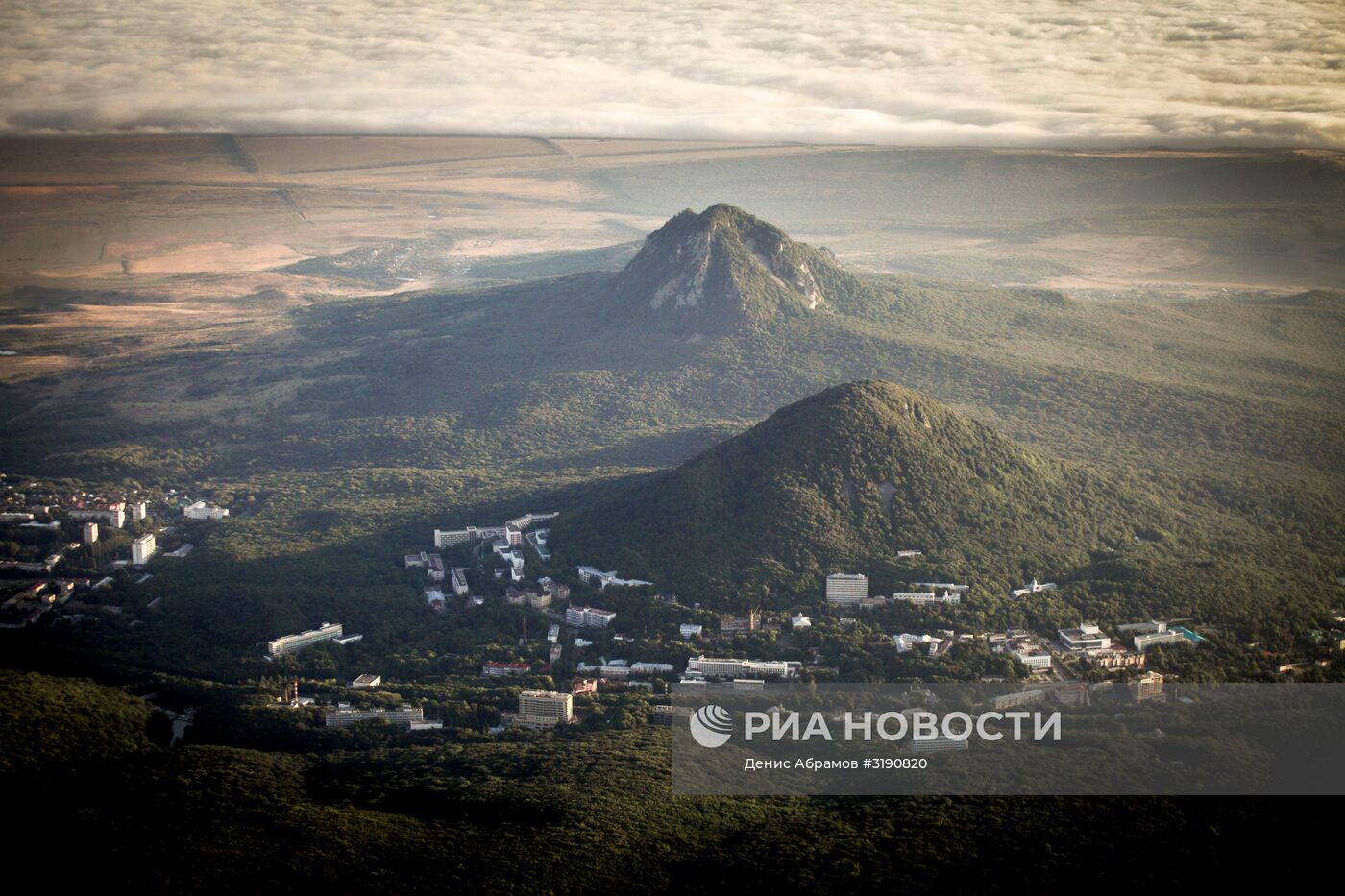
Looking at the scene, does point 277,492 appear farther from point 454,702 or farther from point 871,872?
point 871,872

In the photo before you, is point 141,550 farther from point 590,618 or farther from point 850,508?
point 850,508

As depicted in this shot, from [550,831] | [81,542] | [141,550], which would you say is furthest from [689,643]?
[81,542]

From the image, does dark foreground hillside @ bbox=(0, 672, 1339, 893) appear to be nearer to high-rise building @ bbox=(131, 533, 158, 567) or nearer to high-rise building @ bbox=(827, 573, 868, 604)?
high-rise building @ bbox=(827, 573, 868, 604)

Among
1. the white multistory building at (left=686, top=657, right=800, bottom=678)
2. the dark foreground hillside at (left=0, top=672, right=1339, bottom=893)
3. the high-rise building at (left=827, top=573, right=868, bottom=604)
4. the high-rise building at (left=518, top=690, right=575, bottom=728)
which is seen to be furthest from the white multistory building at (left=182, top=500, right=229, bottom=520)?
the high-rise building at (left=827, top=573, right=868, bottom=604)

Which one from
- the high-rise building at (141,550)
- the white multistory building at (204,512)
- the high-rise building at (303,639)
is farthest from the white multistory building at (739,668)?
the white multistory building at (204,512)

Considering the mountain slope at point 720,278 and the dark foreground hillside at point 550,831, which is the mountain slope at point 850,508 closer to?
the dark foreground hillside at point 550,831

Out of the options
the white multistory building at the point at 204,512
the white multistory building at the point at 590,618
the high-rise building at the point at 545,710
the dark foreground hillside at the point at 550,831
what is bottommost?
the white multistory building at the point at 204,512

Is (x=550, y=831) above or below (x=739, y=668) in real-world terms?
above
